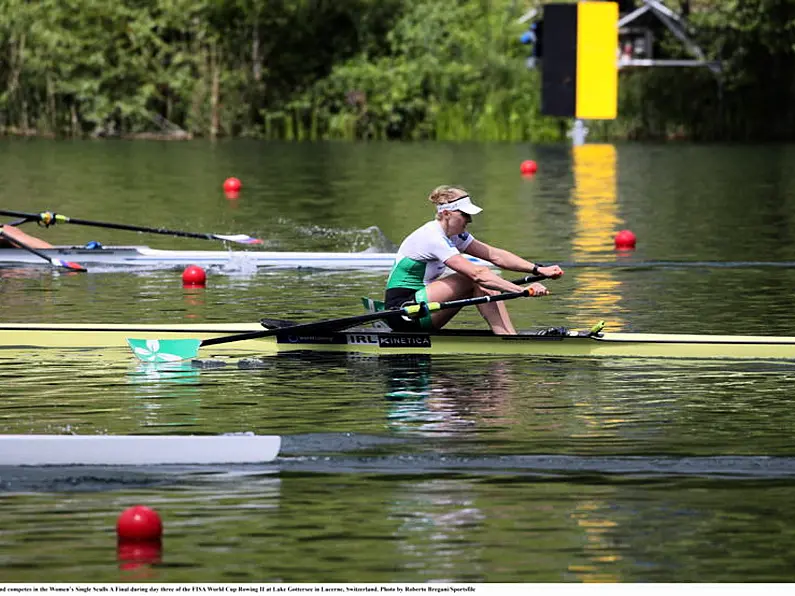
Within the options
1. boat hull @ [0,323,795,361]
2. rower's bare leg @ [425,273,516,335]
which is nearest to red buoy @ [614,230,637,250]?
boat hull @ [0,323,795,361]

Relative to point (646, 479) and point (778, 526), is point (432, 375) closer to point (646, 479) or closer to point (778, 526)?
point (646, 479)

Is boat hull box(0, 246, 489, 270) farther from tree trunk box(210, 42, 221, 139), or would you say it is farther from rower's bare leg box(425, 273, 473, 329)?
tree trunk box(210, 42, 221, 139)

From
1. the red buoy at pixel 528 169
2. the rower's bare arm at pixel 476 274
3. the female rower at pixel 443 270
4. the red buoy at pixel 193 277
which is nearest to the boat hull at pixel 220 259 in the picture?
the red buoy at pixel 193 277

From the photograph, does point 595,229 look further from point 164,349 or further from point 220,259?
point 164,349

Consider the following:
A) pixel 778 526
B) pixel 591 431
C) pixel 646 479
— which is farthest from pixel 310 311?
pixel 778 526

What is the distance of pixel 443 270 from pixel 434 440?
2.90m

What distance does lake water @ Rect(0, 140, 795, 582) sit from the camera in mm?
7383

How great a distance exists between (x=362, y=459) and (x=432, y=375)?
102 inches

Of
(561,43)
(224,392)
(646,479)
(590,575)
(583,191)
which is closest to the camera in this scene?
(590,575)

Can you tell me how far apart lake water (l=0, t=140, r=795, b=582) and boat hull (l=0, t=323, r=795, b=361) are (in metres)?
0.11

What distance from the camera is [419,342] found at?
12055 millimetres

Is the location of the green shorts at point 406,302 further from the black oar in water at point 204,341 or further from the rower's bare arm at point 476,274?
the rower's bare arm at point 476,274

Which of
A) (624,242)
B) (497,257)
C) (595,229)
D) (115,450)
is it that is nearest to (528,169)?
(595,229)

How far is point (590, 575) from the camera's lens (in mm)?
7113
